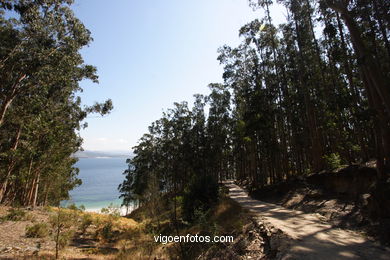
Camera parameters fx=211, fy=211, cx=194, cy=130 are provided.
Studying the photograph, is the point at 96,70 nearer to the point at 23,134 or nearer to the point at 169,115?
the point at 23,134

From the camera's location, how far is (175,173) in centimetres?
3462

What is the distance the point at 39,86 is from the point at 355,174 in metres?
17.6

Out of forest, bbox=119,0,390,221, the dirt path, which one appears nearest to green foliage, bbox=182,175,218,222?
forest, bbox=119,0,390,221

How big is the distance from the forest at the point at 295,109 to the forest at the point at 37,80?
320 inches

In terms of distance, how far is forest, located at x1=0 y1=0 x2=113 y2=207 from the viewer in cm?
1067

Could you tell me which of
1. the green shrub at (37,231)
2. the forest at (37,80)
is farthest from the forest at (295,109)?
the forest at (37,80)

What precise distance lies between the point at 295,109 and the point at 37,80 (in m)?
20.4

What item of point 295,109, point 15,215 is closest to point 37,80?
point 15,215

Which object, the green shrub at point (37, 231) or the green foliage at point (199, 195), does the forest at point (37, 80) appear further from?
the green foliage at point (199, 195)

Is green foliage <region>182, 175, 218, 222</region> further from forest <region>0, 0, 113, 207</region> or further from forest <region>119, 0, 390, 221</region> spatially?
forest <region>0, 0, 113, 207</region>

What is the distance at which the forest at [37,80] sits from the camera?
35.0 feet

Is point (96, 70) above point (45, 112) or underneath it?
above

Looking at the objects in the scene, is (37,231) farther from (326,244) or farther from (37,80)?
(326,244)

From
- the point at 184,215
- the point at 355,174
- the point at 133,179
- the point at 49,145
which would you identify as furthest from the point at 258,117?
the point at 133,179
